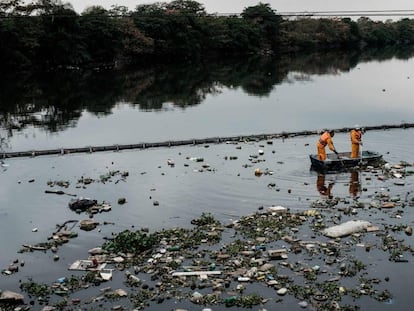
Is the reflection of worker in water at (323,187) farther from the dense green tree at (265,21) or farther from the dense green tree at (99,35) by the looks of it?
the dense green tree at (265,21)

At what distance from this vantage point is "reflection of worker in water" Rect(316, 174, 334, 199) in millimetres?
18609

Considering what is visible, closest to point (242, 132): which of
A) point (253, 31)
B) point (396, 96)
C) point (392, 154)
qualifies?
point (392, 154)

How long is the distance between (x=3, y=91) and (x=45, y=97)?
20.4 ft

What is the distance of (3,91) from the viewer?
5281cm

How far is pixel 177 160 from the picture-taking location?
2403 cm

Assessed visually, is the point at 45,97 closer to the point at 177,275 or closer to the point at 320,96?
the point at 320,96

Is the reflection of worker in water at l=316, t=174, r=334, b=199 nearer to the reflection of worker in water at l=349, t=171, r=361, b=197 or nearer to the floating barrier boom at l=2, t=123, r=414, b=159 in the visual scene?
the reflection of worker in water at l=349, t=171, r=361, b=197

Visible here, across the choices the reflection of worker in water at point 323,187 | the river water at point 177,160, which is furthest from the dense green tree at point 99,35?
the reflection of worker in water at point 323,187

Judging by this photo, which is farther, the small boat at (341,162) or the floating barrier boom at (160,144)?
the floating barrier boom at (160,144)

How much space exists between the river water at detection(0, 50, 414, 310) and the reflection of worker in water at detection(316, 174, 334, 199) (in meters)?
0.20

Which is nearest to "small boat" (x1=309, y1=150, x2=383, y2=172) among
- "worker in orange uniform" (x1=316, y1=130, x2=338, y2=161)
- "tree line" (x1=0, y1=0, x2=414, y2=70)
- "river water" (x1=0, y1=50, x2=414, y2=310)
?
"worker in orange uniform" (x1=316, y1=130, x2=338, y2=161)

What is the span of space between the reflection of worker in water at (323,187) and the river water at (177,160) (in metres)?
0.20

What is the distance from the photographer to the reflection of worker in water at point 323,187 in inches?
733

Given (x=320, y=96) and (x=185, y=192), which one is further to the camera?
(x=320, y=96)
